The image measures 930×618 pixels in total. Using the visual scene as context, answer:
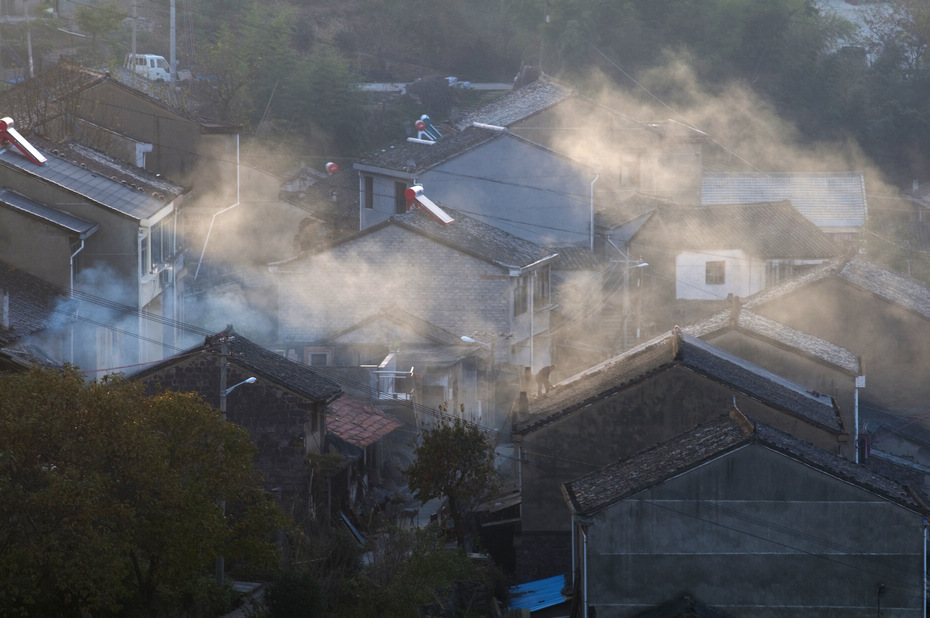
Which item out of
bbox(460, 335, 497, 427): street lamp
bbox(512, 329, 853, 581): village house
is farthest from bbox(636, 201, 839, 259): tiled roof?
bbox(512, 329, 853, 581): village house

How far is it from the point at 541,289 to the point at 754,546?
18671mm

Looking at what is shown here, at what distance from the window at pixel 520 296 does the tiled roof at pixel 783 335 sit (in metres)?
4.85

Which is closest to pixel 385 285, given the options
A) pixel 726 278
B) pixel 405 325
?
pixel 405 325

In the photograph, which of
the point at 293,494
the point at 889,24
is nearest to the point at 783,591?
the point at 293,494

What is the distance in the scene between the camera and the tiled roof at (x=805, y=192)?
51094 mm

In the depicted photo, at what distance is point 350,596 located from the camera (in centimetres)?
1745

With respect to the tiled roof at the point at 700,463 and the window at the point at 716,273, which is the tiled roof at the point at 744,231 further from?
the tiled roof at the point at 700,463

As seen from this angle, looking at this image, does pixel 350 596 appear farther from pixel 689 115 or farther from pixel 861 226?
pixel 689 115

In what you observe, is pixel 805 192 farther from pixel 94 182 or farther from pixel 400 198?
pixel 94 182

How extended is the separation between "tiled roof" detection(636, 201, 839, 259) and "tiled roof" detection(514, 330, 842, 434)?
17.6m

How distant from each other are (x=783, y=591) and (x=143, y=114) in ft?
67.9

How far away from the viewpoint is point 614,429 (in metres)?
20.9

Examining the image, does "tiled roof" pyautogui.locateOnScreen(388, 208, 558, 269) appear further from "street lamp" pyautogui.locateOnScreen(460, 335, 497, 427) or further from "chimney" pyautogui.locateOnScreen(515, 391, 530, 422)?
"chimney" pyautogui.locateOnScreen(515, 391, 530, 422)

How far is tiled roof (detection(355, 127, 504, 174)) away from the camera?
36.9 metres
